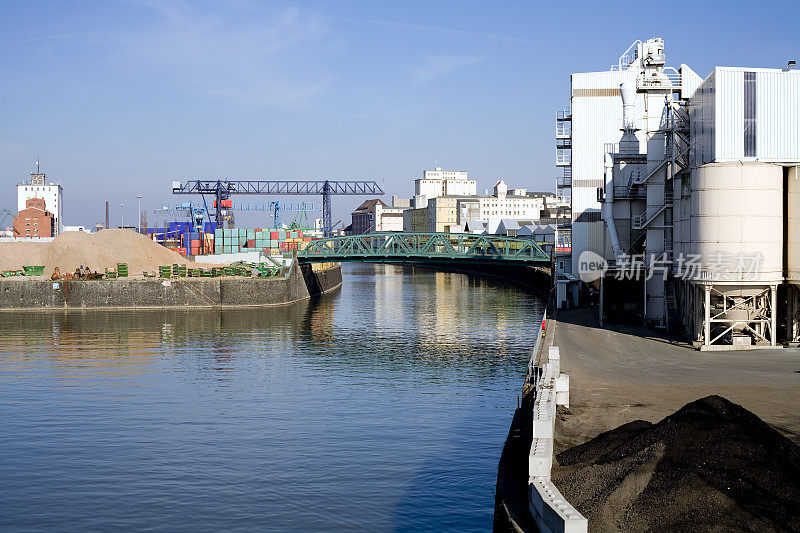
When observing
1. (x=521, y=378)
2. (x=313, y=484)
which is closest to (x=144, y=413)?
(x=313, y=484)

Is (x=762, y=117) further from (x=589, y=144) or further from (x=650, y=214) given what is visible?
(x=589, y=144)

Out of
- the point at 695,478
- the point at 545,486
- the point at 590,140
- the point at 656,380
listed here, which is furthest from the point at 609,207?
the point at 545,486

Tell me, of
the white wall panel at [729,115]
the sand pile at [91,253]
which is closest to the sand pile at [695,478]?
the white wall panel at [729,115]

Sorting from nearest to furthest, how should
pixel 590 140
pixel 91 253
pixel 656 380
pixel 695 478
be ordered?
pixel 695 478, pixel 656 380, pixel 590 140, pixel 91 253

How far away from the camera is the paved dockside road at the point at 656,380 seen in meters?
22.4

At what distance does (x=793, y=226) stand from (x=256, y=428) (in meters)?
25.0

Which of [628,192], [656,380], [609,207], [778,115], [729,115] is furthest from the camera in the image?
[609,207]

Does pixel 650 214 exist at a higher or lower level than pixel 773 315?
higher

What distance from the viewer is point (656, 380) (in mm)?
28172

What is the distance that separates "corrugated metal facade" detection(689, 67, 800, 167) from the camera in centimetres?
3550

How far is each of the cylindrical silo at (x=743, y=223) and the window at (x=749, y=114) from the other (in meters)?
0.95

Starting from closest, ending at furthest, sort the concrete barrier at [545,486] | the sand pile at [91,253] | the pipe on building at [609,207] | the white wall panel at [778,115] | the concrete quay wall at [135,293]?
the concrete barrier at [545,486]
the white wall panel at [778,115]
the pipe on building at [609,207]
the concrete quay wall at [135,293]
the sand pile at [91,253]

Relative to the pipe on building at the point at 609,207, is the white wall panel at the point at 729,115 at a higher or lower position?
higher

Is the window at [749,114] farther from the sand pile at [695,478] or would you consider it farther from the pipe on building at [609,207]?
the sand pile at [695,478]
